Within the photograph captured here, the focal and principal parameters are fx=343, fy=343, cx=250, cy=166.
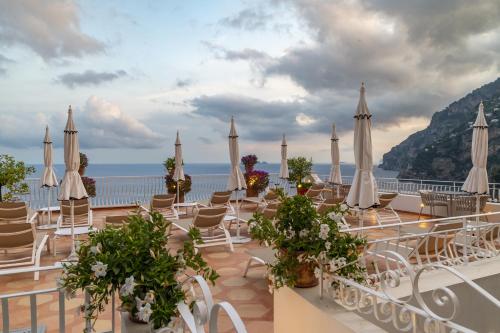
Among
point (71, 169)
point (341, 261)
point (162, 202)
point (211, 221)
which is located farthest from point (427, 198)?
point (71, 169)

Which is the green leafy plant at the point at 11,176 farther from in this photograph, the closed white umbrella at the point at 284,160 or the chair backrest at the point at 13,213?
the closed white umbrella at the point at 284,160

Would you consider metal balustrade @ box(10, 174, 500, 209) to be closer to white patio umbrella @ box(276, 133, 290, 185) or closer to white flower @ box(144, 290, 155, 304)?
white patio umbrella @ box(276, 133, 290, 185)

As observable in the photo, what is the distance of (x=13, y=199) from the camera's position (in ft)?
27.6

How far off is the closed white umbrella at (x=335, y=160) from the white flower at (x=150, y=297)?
778 centimetres

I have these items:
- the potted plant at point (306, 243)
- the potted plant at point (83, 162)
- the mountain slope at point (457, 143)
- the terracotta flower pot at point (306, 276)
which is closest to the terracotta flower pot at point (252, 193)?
the potted plant at point (83, 162)

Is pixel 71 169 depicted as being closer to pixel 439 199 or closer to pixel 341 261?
pixel 341 261

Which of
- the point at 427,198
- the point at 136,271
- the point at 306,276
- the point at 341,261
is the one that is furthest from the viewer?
the point at 427,198

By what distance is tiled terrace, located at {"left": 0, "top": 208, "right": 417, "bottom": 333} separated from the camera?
322 centimetres

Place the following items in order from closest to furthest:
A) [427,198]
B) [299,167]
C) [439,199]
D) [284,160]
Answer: [439,199] < [427,198] < [284,160] < [299,167]

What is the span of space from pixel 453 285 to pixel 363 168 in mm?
1642

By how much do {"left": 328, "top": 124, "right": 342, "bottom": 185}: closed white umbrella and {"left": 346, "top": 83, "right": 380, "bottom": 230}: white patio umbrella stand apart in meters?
4.47

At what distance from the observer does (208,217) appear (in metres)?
5.70

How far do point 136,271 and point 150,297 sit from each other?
15cm

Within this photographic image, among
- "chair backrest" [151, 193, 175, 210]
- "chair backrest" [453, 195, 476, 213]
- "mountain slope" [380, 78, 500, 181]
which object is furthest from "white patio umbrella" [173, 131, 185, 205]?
"mountain slope" [380, 78, 500, 181]
